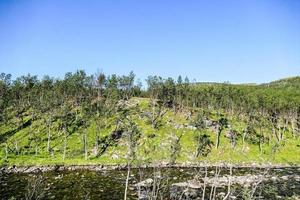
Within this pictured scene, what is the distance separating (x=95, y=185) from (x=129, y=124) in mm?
67856

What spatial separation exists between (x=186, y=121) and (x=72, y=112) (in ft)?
186

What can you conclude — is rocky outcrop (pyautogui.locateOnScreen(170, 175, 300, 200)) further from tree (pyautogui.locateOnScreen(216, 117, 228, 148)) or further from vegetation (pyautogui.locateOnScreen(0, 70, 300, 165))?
tree (pyautogui.locateOnScreen(216, 117, 228, 148))

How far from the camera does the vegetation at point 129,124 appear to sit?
136 m

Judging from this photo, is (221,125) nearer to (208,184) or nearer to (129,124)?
(129,124)

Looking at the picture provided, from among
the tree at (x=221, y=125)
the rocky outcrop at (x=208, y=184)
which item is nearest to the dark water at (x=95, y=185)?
the rocky outcrop at (x=208, y=184)

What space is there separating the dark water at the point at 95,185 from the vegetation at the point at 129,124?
13.7 m

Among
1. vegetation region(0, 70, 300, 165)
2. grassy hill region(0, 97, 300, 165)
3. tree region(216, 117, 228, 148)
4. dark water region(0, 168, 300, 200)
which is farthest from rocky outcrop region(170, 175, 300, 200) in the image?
tree region(216, 117, 228, 148)

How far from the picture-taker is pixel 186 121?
16512 cm

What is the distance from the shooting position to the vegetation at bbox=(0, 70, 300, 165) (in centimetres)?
13638

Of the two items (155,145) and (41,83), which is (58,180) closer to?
(155,145)

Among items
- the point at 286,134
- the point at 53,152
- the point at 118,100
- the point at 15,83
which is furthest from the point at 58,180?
the point at 286,134

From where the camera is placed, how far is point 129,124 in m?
156

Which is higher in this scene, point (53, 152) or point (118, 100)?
point (118, 100)

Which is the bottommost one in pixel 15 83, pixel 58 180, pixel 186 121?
pixel 58 180
